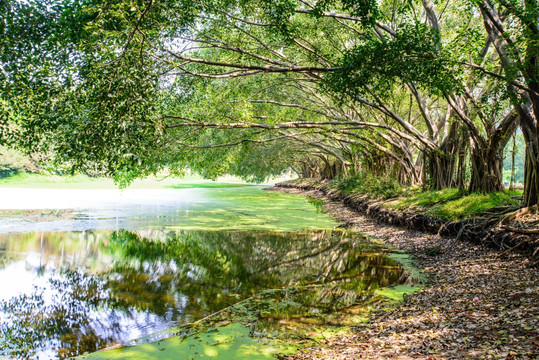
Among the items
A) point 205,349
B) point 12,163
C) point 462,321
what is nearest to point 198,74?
point 205,349

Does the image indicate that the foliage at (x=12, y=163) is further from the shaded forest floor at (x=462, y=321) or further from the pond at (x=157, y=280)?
the shaded forest floor at (x=462, y=321)

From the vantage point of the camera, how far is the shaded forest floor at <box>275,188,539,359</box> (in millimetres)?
3414

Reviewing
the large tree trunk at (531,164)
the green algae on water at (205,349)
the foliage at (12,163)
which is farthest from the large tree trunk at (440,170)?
the foliage at (12,163)

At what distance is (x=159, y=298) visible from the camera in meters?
5.83

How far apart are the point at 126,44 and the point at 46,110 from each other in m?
2.04

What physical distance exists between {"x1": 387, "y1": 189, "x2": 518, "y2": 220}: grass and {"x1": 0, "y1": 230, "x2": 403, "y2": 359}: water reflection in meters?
2.18

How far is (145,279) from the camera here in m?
7.00

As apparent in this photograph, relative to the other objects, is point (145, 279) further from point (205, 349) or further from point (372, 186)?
point (372, 186)

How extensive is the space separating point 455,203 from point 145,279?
783cm

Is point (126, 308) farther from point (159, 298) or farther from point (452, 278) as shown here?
point (452, 278)

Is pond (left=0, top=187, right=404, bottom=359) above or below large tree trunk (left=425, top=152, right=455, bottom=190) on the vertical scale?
below

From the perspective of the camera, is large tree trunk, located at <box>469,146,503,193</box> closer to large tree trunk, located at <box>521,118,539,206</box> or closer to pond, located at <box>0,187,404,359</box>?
large tree trunk, located at <box>521,118,539,206</box>

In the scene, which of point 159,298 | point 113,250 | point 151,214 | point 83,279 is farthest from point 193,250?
point 151,214

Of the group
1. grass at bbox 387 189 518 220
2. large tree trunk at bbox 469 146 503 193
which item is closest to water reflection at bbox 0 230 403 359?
grass at bbox 387 189 518 220
